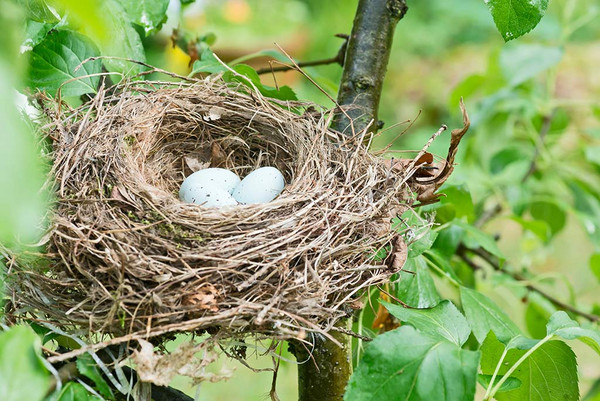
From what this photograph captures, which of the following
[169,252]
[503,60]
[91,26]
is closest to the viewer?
[91,26]

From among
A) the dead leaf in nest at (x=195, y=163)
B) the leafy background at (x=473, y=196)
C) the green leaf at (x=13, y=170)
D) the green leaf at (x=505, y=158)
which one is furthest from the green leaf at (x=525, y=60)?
the green leaf at (x=13, y=170)

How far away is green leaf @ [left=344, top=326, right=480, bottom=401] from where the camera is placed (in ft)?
2.01

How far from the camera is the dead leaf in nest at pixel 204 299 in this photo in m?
0.71

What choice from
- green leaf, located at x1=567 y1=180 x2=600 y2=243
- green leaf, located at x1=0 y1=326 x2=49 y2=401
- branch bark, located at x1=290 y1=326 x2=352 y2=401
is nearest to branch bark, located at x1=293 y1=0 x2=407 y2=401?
branch bark, located at x1=290 y1=326 x2=352 y2=401

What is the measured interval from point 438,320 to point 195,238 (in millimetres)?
328

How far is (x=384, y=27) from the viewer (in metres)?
0.99

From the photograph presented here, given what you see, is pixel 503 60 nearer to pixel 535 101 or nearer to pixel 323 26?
pixel 535 101

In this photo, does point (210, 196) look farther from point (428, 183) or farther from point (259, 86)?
point (428, 183)

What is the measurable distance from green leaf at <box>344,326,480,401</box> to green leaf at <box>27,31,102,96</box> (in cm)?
62

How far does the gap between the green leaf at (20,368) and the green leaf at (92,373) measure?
0.12 meters

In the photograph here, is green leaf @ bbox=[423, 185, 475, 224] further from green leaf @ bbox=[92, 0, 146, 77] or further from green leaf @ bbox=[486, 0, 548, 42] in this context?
green leaf @ bbox=[92, 0, 146, 77]

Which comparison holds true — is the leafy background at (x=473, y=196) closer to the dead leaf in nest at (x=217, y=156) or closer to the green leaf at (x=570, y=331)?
the green leaf at (x=570, y=331)

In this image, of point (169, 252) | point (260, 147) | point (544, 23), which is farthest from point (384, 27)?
point (544, 23)

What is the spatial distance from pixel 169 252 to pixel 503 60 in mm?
1089
